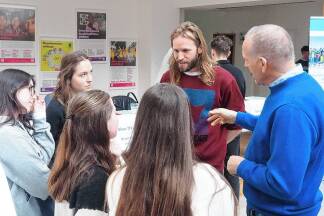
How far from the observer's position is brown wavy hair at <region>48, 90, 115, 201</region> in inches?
60.5

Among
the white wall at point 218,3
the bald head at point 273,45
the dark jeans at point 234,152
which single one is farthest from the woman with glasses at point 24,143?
the white wall at point 218,3

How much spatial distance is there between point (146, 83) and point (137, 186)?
16.3 ft

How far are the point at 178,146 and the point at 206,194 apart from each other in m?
0.16

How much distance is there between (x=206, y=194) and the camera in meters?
1.21

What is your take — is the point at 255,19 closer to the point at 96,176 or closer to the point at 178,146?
the point at 96,176

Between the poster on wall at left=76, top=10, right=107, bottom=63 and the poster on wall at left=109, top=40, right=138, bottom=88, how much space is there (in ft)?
0.53

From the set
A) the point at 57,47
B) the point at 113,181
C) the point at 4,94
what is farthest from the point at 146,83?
the point at 113,181

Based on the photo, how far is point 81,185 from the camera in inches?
57.7

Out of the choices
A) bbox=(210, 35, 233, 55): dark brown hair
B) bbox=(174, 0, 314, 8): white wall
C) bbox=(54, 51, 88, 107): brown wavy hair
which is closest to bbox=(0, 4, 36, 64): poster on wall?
bbox=(174, 0, 314, 8): white wall

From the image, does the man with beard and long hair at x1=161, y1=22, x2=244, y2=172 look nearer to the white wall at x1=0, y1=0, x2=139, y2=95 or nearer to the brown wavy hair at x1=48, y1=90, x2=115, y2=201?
the brown wavy hair at x1=48, y1=90, x2=115, y2=201

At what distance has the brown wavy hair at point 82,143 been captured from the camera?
60.5 inches

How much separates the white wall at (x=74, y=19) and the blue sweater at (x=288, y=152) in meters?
4.08

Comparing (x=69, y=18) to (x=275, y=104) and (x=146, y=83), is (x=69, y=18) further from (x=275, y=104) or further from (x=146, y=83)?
(x=275, y=104)

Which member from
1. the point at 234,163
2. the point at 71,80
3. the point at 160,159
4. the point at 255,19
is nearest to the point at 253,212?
the point at 234,163
